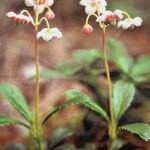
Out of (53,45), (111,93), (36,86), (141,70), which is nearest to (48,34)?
(36,86)

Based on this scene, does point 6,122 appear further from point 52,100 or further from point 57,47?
point 57,47

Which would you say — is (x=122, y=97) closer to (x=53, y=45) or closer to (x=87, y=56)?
(x=87, y=56)

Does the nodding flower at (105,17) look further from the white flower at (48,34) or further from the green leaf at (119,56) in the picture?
the green leaf at (119,56)

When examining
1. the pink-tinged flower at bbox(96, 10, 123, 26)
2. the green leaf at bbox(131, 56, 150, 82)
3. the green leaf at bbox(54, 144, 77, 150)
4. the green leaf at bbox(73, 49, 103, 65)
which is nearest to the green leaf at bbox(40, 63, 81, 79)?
the green leaf at bbox(73, 49, 103, 65)

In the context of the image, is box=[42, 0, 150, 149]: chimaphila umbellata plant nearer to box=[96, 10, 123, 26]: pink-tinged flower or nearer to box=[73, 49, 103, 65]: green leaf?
box=[96, 10, 123, 26]: pink-tinged flower

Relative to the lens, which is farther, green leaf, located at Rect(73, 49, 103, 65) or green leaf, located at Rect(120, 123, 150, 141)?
green leaf, located at Rect(73, 49, 103, 65)

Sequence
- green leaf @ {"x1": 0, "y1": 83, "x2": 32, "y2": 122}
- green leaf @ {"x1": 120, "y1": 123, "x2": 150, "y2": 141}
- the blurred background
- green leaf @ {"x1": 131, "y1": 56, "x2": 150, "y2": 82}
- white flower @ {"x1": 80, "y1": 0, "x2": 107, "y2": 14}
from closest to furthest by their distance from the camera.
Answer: green leaf @ {"x1": 120, "y1": 123, "x2": 150, "y2": 141}, white flower @ {"x1": 80, "y1": 0, "x2": 107, "y2": 14}, green leaf @ {"x1": 0, "y1": 83, "x2": 32, "y2": 122}, green leaf @ {"x1": 131, "y1": 56, "x2": 150, "y2": 82}, the blurred background
